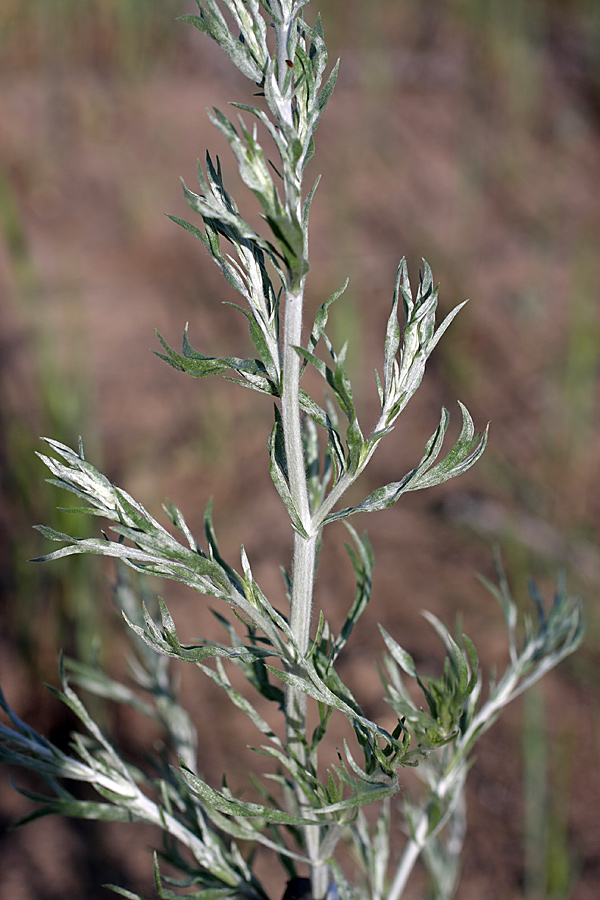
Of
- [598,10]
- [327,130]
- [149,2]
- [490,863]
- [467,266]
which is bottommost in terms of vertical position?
[490,863]

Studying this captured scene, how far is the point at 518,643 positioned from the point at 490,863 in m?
0.52

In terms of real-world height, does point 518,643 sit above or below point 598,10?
below

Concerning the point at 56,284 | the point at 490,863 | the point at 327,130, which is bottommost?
the point at 490,863

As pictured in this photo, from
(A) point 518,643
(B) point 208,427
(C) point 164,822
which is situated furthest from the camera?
(B) point 208,427

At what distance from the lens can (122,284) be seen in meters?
2.91

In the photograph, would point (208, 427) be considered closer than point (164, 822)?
No

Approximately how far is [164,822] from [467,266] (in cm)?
284

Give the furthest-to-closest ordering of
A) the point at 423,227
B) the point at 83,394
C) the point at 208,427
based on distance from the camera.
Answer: the point at 423,227 < the point at 208,427 < the point at 83,394

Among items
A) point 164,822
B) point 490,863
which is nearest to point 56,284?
point 490,863

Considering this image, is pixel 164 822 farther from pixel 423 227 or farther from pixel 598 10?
pixel 598 10

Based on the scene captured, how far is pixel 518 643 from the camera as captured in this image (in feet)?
6.05

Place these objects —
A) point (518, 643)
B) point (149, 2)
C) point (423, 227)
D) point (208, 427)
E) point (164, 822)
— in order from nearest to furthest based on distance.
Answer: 1. point (164, 822)
2. point (518, 643)
3. point (208, 427)
4. point (423, 227)
5. point (149, 2)

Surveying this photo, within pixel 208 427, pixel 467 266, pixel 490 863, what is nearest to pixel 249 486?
pixel 208 427

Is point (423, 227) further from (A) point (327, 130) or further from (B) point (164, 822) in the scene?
(B) point (164, 822)
